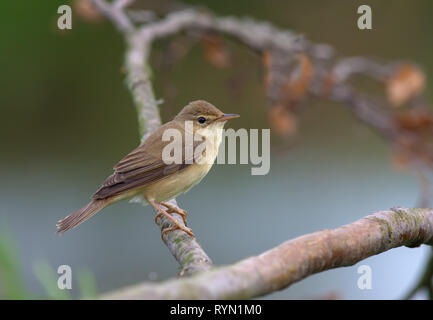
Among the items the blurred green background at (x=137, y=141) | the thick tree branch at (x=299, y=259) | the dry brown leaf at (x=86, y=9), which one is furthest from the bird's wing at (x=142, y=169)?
the blurred green background at (x=137, y=141)

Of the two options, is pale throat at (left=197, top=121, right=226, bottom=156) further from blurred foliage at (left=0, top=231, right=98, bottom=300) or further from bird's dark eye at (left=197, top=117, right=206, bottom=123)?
blurred foliage at (left=0, top=231, right=98, bottom=300)

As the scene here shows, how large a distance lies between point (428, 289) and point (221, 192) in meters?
4.30

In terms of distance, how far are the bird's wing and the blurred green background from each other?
9.58 feet

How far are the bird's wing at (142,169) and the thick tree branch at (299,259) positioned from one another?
4.57 ft

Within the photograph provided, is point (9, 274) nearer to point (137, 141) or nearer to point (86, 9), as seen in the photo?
point (86, 9)

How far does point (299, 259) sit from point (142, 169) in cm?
159

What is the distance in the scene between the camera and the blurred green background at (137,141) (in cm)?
600

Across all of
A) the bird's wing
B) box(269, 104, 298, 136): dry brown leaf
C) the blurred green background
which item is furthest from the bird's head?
the blurred green background

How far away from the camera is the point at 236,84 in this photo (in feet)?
15.0

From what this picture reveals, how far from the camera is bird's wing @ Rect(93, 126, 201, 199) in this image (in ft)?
9.12

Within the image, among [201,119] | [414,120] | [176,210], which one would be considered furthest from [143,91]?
[414,120]
